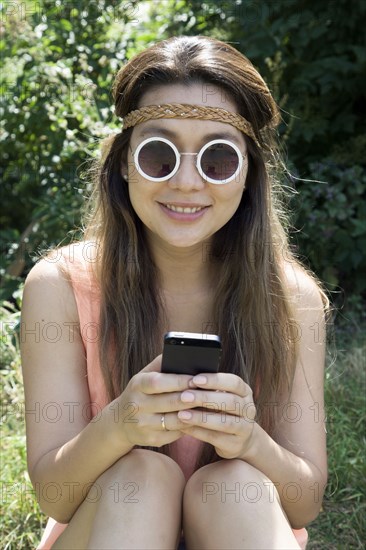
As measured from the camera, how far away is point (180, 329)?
2.06 meters

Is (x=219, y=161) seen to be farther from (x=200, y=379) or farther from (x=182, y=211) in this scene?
(x=200, y=379)

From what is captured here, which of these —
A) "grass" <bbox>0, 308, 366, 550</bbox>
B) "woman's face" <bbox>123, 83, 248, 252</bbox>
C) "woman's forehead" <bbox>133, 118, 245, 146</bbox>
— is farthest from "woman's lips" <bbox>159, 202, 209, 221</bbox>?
"grass" <bbox>0, 308, 366, 550</bbox>

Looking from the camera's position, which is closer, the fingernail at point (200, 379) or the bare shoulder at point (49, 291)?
the fingernail at point (200, 379)

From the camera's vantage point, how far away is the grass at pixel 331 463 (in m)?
2.41

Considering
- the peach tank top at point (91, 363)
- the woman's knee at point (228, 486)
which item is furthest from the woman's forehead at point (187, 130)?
the woman's knee at point (228, 486)

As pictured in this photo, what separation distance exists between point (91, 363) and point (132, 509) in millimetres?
472

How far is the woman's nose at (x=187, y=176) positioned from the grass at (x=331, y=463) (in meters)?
0.82

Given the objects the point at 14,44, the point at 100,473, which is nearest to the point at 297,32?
the point at 14,44

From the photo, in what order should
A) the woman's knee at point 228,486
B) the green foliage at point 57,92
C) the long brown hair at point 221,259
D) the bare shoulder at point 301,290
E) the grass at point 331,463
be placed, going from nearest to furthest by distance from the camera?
the woman's knee at point 228,486 → the long brown hair at point 221,259 → the bare shoulder at point 301,290 → the grass at point 331,463 → the green foliage at point 57,92

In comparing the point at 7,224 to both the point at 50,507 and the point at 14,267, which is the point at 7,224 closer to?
the point at 14,267

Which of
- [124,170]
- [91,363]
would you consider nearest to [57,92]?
[124,170]

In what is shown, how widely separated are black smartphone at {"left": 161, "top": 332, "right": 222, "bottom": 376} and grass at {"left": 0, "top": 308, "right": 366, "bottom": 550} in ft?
2.93

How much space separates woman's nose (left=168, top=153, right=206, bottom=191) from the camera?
1821mm

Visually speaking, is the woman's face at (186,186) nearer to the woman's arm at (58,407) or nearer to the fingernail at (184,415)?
the woman's arm at (58,407)
